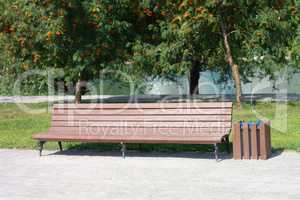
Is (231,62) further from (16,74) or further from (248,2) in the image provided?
(16,74)

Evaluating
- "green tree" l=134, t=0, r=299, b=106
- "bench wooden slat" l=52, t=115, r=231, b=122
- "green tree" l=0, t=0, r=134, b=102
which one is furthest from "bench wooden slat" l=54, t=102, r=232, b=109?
"green tree" l=134, t=0, r=299, b=106

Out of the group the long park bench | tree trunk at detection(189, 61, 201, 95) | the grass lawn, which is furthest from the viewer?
tree trunk at detection(189, 61, 201, 95)

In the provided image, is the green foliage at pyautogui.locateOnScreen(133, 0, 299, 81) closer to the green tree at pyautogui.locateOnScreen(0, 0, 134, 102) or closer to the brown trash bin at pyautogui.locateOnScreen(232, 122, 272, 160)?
the green tree at pyautogui.locateOnScreen(0, 0, 134, 102)

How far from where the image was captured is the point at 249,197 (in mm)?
6160

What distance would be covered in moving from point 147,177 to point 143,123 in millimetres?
2162

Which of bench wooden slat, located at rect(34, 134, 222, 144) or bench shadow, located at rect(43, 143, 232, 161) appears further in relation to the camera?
bench shadow, located at rect(43, 143, 232, 161)

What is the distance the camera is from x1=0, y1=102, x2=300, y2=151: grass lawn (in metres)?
10.1

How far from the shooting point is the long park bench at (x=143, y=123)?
29.3ft

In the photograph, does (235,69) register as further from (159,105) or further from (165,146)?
(159,105)

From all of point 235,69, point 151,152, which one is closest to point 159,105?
point 151,152

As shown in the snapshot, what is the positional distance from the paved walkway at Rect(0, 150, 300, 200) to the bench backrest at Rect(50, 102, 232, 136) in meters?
0.45

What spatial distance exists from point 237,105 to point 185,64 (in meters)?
1.99

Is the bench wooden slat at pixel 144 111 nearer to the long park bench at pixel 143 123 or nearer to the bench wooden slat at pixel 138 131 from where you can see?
the long park bench at pixel 143 123

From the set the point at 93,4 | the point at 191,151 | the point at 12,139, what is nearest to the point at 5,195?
the point at 191,151
